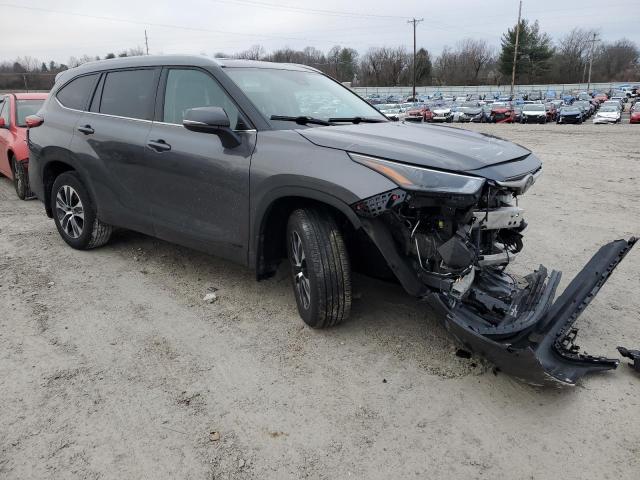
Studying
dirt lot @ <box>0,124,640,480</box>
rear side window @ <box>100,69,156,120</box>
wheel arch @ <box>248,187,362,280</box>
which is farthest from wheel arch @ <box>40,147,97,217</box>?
wheel arch @ <box>248,187,362,280</box>

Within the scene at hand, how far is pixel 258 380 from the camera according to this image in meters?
3.07

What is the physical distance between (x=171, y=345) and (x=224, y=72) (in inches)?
79.2

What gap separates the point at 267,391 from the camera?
2.96 metres

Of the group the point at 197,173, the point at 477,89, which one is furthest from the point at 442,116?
the point at 477,89

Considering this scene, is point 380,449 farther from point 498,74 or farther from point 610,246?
point 498,74

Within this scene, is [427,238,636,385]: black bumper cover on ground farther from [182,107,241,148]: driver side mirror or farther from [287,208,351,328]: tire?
[182,107,241,148]: driver side mirror

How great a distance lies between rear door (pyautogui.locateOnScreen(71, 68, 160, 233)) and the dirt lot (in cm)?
64

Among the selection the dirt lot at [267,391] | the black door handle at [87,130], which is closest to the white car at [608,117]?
the dirt lot at [267,391]

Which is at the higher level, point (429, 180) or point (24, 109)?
point (24, 109)

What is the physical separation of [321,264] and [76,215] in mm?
3179

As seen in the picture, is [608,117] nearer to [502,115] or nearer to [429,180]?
[502,115]

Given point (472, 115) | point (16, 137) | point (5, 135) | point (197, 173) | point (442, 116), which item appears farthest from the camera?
point (442, 116)

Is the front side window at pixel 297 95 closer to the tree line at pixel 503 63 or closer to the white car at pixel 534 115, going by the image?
the white car at pixel 534 115

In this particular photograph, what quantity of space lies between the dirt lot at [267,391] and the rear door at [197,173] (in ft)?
1.93
